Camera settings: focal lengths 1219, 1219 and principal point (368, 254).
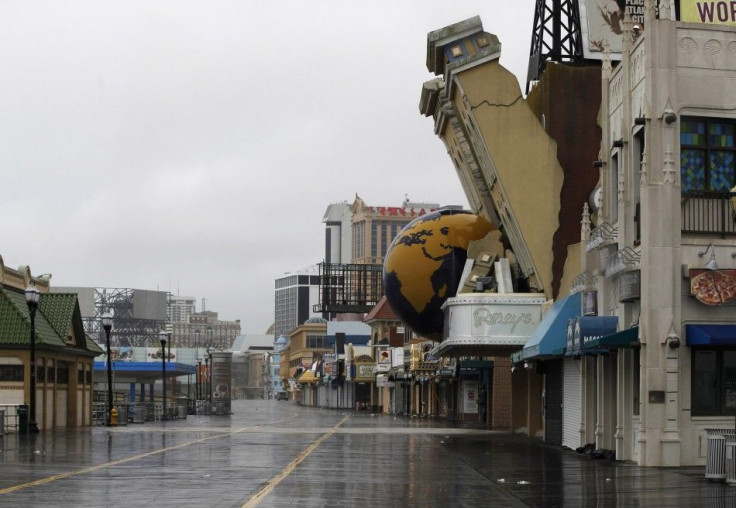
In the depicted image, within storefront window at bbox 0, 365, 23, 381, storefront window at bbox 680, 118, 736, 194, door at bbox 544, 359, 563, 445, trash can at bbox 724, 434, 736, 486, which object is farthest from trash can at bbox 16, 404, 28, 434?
trash can at bbox 724, 434, 736, 486

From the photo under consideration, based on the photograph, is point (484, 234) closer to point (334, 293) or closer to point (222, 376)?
point (222, 376)

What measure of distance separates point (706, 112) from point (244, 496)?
1514 cm

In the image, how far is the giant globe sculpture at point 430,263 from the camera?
51.9 m

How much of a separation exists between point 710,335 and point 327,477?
922 centimetres

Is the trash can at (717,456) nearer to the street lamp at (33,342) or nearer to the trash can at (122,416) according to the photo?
the street lamp at (33,342)

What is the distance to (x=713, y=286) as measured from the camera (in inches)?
1074

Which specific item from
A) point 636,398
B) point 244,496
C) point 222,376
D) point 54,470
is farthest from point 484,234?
point 222,376

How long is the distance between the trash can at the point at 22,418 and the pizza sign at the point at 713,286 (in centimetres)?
2720

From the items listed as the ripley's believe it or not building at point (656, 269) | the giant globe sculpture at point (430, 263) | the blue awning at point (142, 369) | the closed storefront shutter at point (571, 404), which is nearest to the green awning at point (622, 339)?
the ripley's believe it or not building at point (656, 269)

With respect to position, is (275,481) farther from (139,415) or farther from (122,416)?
(139,415)

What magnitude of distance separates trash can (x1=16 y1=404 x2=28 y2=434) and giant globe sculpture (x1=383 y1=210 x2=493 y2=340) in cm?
1697

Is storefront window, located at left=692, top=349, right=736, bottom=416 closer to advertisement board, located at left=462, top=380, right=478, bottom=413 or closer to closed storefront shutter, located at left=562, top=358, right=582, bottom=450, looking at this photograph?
closed storefront shutter, located at left=562, top=358, right=582, bottom=450

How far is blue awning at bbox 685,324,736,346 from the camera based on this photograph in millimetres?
26734

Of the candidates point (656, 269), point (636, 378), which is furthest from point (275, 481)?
point (636, 378)
